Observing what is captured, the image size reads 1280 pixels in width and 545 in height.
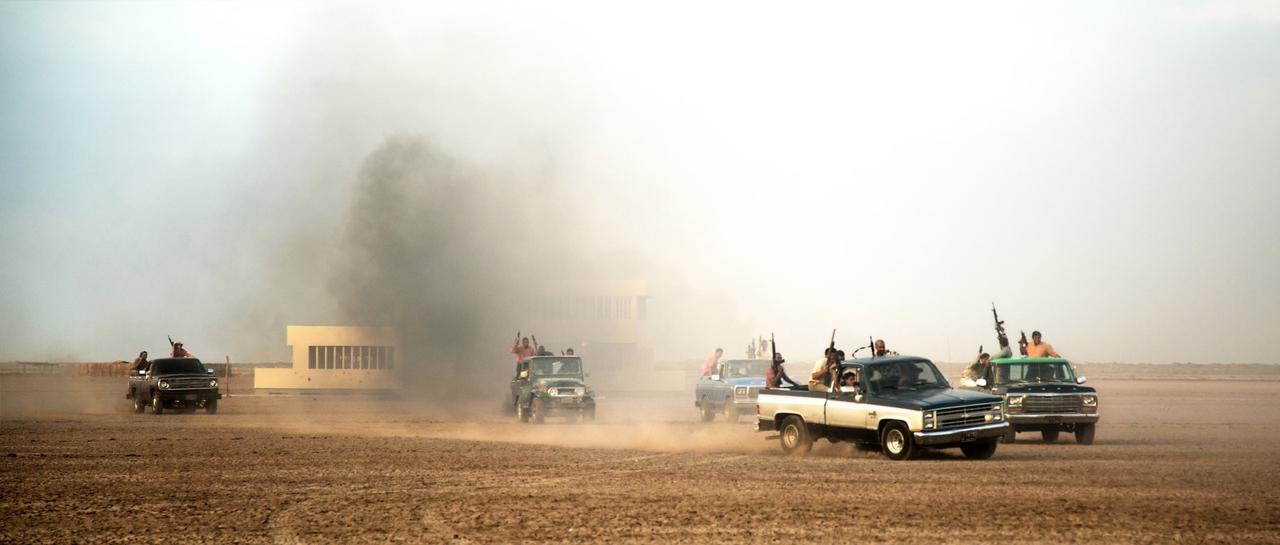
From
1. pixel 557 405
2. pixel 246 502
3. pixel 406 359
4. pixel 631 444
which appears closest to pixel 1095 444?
pixel 631 444

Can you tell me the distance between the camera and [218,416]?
36531mm

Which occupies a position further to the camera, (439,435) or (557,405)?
(557,405)

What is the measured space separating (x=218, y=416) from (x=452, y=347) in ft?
133

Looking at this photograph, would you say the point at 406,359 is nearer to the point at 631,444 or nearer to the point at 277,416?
the point at 277,416

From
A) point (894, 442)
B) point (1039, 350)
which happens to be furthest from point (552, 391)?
point (894, 442)

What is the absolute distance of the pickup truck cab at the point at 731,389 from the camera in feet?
103

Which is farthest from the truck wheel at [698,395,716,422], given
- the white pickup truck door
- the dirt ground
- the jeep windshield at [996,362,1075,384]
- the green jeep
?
the white pickup truck door

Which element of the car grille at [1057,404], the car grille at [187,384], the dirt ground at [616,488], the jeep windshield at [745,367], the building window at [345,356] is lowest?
the dirt ground at [616,488]

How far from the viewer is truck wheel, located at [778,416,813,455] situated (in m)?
20.2

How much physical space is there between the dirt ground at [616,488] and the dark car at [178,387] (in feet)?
34.1

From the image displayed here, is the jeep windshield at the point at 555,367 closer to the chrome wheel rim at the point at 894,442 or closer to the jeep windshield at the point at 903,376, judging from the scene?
the jeep windshield at the point at 903,376

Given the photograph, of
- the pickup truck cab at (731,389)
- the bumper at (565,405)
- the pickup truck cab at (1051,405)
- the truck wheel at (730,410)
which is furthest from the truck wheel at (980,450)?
the bumper at (565,405)

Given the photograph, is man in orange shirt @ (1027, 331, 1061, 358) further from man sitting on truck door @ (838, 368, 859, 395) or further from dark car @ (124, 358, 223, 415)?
dark car @ (124, 358, 223, 415)

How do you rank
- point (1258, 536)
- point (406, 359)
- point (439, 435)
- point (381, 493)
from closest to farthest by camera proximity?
point (1258, 536), point (381, 493), point (439, 435), point (406, 359)
